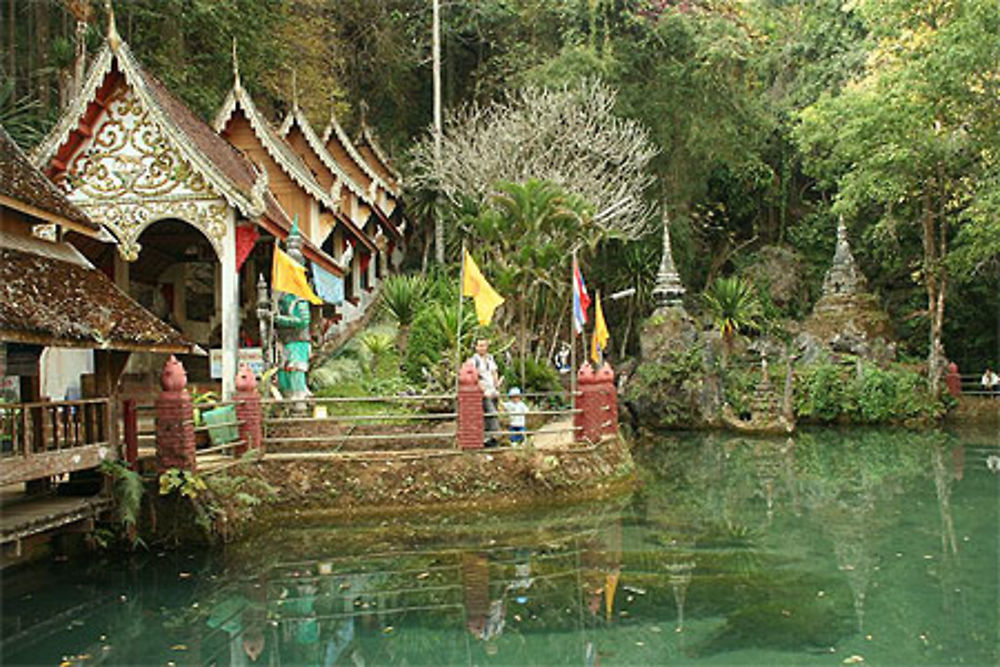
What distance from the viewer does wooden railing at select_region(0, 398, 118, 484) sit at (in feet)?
26.6

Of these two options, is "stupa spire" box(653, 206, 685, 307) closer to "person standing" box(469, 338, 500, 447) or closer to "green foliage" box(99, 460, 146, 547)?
"person standing" box(469, 338, 500, 447)

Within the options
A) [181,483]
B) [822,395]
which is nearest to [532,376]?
[822,395]

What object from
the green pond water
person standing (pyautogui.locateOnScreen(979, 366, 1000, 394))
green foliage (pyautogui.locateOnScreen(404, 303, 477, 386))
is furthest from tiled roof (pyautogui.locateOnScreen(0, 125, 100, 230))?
person standing (pyautogui.locateOnScreen(979, 366, 1000, 394))

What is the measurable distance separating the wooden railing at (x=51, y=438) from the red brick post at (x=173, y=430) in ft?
1.77

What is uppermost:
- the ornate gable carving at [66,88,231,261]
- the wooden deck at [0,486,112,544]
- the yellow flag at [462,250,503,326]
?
the ornate gable carving at [66,88,231,261]

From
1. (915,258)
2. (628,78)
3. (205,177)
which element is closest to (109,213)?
(205,177)

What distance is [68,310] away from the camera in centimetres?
843

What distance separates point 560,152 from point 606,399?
1198cm

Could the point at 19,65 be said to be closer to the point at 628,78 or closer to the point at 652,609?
the point at 628,78

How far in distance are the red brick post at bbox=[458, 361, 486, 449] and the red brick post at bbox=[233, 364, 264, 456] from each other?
2.92 metres

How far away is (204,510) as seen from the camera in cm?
1006

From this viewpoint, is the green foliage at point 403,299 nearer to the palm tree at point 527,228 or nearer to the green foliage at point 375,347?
the green foliage at point 375,347

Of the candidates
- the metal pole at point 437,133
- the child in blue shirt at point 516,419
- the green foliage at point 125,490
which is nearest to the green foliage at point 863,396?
the metal pole at point 437,133

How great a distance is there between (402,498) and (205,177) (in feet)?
20.3
